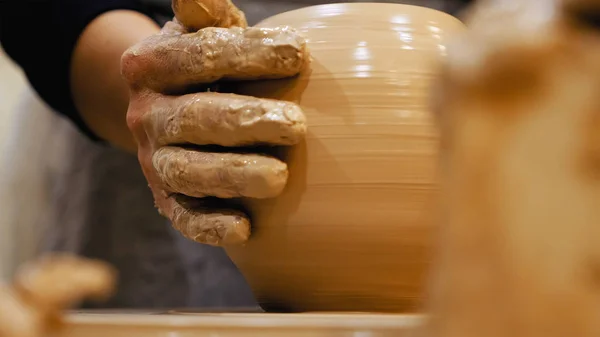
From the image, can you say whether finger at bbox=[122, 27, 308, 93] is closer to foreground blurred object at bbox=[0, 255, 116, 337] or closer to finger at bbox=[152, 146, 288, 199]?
finger at bbox=[152, 146, 288, 199]

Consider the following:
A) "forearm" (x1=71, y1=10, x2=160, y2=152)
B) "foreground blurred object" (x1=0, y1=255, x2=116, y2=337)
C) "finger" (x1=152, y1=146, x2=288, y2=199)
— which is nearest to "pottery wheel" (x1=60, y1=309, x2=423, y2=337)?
"foreground blurred object" (x1=0, y1=255, x2=116, y2=337)

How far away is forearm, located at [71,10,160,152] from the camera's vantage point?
3.66 feet

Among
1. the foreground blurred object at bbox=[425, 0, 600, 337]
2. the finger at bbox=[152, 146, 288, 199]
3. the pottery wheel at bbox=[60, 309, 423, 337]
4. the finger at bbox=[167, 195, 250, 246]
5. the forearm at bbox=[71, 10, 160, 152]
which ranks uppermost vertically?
the foreground blurred object at bbox=[425, 0, 600, 337]

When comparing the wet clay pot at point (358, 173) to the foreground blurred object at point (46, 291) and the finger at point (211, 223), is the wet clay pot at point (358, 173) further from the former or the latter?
the foreground blurred object at point (46, 291)

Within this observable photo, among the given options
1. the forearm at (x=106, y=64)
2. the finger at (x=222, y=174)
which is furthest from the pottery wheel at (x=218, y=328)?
the forearm at (x=106, y=64)

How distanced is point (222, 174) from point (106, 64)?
69 centimetres

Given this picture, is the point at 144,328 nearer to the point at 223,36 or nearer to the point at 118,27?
the point at 223,36

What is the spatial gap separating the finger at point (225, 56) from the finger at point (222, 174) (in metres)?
0.07

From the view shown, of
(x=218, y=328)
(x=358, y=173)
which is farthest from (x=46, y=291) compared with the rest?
(x=358, y=173)

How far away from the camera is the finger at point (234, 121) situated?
51 cm

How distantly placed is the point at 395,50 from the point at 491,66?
34cm

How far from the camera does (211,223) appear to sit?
1.84 feet

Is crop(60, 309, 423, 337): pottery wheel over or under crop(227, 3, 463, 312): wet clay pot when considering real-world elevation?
over

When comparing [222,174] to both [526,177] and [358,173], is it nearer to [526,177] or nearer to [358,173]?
[358,173]
